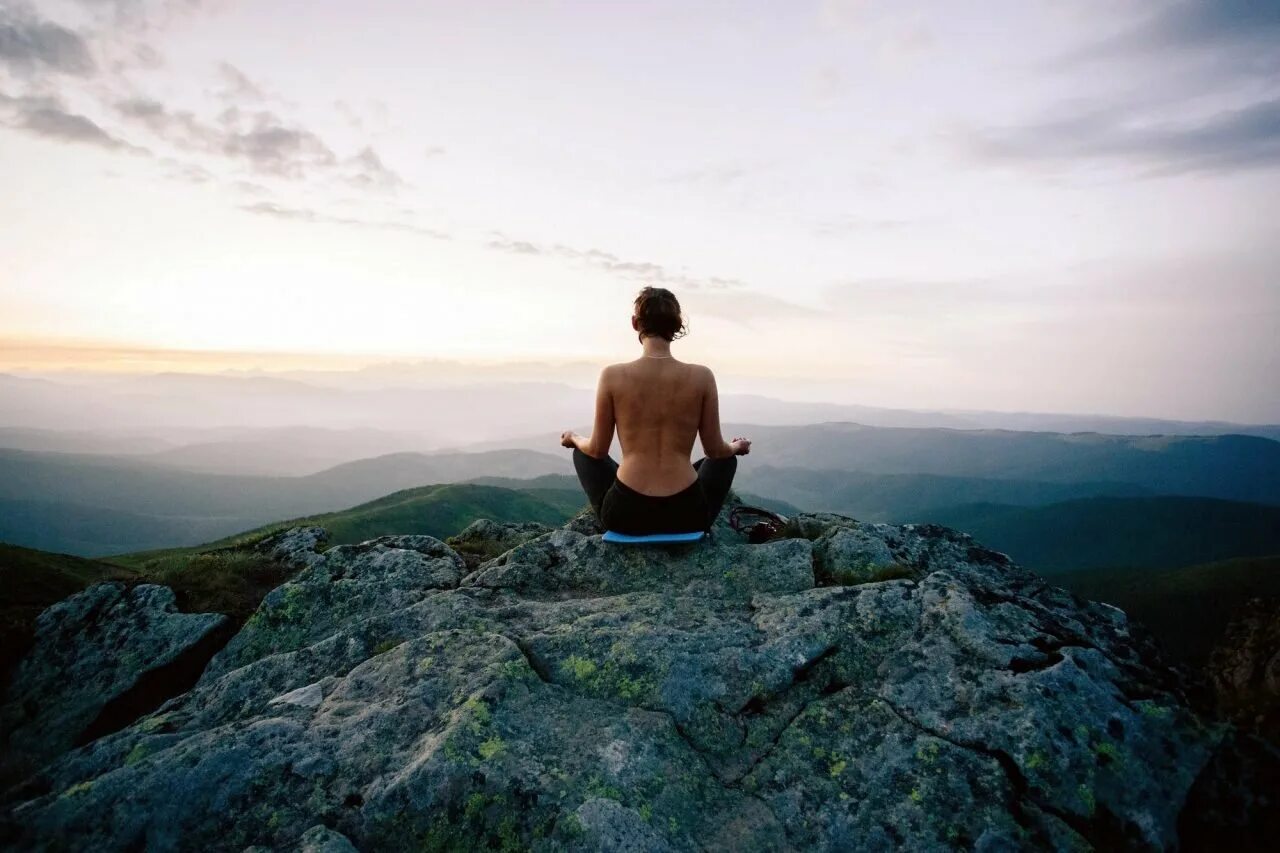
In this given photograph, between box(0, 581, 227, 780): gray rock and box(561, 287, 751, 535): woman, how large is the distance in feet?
28.2

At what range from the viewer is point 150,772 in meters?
6.52

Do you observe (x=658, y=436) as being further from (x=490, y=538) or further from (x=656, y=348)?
(x=490, y=538)

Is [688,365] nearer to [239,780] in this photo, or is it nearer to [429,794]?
[429,794]

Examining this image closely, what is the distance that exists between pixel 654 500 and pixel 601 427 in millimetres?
1686

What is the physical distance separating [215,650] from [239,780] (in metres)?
6.16

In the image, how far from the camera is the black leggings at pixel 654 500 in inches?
434

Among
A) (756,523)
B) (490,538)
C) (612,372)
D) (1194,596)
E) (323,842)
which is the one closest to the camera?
(323,842)

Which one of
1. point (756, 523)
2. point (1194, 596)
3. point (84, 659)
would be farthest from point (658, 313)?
point (1194, 596)

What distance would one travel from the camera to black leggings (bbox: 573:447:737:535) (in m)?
11.0

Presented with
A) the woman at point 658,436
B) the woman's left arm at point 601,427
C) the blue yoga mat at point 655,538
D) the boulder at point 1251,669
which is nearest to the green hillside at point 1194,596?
the boulder at point 1251,669

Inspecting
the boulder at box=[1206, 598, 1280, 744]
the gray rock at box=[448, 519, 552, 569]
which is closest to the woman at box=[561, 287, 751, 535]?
the gray rock at box=[448, 519, 552, 569]

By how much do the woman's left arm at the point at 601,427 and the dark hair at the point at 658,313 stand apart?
44.3 inches

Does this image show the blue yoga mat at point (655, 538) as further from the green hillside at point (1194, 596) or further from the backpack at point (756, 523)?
the green hillside at point (1194, 596)

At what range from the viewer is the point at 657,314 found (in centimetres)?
1055
